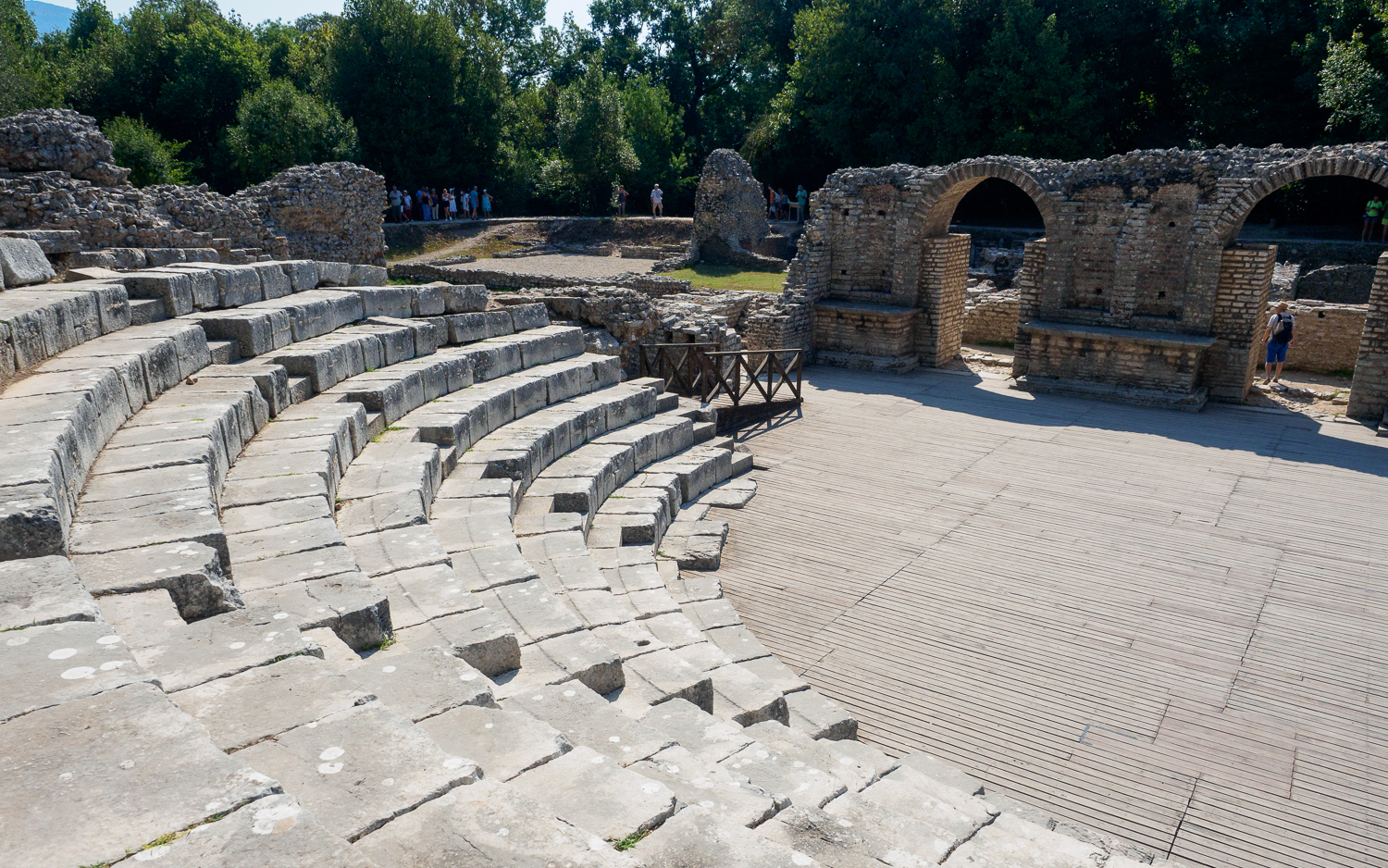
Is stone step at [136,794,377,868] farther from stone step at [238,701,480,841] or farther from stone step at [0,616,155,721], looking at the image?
stone step at [0,616,155,721]

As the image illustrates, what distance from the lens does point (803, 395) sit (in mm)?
13875

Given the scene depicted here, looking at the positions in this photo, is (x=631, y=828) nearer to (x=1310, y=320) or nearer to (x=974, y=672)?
(x=974, y=672)

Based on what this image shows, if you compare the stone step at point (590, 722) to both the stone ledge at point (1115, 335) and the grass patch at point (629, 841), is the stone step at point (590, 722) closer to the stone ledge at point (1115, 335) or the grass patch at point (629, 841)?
the grass patch at point (629, 841)

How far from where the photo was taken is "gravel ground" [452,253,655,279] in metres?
23.3

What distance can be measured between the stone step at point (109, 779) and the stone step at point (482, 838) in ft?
1.16

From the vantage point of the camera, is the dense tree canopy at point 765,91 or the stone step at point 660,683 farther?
the dense tree canopy at point 765,91

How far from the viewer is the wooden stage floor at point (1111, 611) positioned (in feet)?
16.6

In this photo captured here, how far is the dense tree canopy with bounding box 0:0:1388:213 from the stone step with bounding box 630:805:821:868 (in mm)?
23464

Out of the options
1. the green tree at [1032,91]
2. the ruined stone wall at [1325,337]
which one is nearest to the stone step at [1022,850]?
the ruined stone wall at [1325,337]

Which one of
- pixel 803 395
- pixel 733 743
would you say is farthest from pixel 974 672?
pixel 803 395

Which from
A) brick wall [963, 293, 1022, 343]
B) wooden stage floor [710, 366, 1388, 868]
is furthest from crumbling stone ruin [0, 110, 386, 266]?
brick wall [963, 293, 1022, 343]

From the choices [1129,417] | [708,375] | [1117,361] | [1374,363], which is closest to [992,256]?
[1117,361]

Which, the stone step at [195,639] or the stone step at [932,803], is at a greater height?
the stone step at [195,639]

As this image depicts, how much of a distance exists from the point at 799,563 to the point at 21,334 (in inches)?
228
